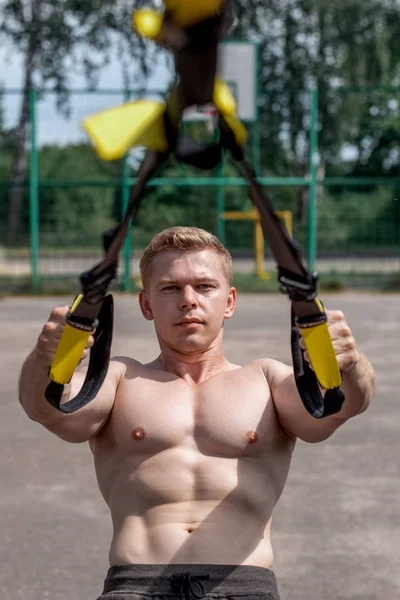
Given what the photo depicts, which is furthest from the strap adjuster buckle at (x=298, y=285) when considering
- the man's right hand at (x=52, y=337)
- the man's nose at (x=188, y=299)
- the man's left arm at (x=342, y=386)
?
the man's nose at (x=188, y=299)

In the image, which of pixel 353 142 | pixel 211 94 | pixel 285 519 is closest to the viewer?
pixel 211 94

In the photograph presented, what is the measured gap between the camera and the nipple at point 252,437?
7.68ft

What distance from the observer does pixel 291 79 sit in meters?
27.1

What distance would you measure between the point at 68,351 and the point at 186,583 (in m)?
0.72

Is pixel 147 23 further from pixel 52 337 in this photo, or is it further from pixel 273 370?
pixel 273 370

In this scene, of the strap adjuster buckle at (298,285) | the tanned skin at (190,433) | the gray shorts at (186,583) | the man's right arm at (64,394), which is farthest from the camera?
the tanned skin at (190,433)

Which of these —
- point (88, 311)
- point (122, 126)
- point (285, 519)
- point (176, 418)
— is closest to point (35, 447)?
point (285, 519)

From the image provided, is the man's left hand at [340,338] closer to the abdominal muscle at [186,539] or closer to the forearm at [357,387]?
the forearm at [357,387]

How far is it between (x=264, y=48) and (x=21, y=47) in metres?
6.77

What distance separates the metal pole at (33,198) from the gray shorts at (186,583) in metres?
11.7

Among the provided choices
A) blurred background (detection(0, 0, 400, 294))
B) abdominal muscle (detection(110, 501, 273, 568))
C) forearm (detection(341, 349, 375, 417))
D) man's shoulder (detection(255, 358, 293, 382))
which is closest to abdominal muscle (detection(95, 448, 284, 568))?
abdominal muscle (detection(110, 501, 273, 568))

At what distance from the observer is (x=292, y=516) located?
3.96 meters

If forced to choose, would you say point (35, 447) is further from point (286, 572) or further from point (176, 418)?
point (176, 418)

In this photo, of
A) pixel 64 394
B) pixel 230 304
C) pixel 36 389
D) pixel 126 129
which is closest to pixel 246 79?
pixel 230 304
